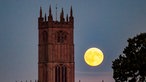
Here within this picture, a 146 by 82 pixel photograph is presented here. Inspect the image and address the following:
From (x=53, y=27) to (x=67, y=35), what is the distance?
9.64ft

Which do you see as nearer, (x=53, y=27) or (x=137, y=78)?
(x=137, y=78)

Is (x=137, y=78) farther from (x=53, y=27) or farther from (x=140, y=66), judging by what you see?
(x=53, y=27)

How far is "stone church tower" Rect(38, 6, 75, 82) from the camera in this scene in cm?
14900

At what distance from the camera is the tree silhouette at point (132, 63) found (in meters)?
69.4

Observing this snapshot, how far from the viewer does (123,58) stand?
7062cm

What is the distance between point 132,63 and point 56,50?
82.6m

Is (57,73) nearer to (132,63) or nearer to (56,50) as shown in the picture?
(56,50)

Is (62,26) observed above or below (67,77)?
above

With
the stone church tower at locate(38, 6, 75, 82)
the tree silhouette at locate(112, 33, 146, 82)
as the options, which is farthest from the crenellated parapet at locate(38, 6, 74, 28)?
the tree silhouette at locate(112, 33, 146, 82)

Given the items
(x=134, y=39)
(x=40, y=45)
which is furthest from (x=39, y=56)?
(x=134, y=39)

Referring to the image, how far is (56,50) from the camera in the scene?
151625 mm

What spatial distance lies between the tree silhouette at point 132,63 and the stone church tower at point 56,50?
7798 cm

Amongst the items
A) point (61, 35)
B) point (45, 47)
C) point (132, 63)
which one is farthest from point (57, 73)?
point (132, 63)

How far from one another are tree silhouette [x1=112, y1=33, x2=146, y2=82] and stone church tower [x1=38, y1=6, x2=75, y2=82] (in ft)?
256
